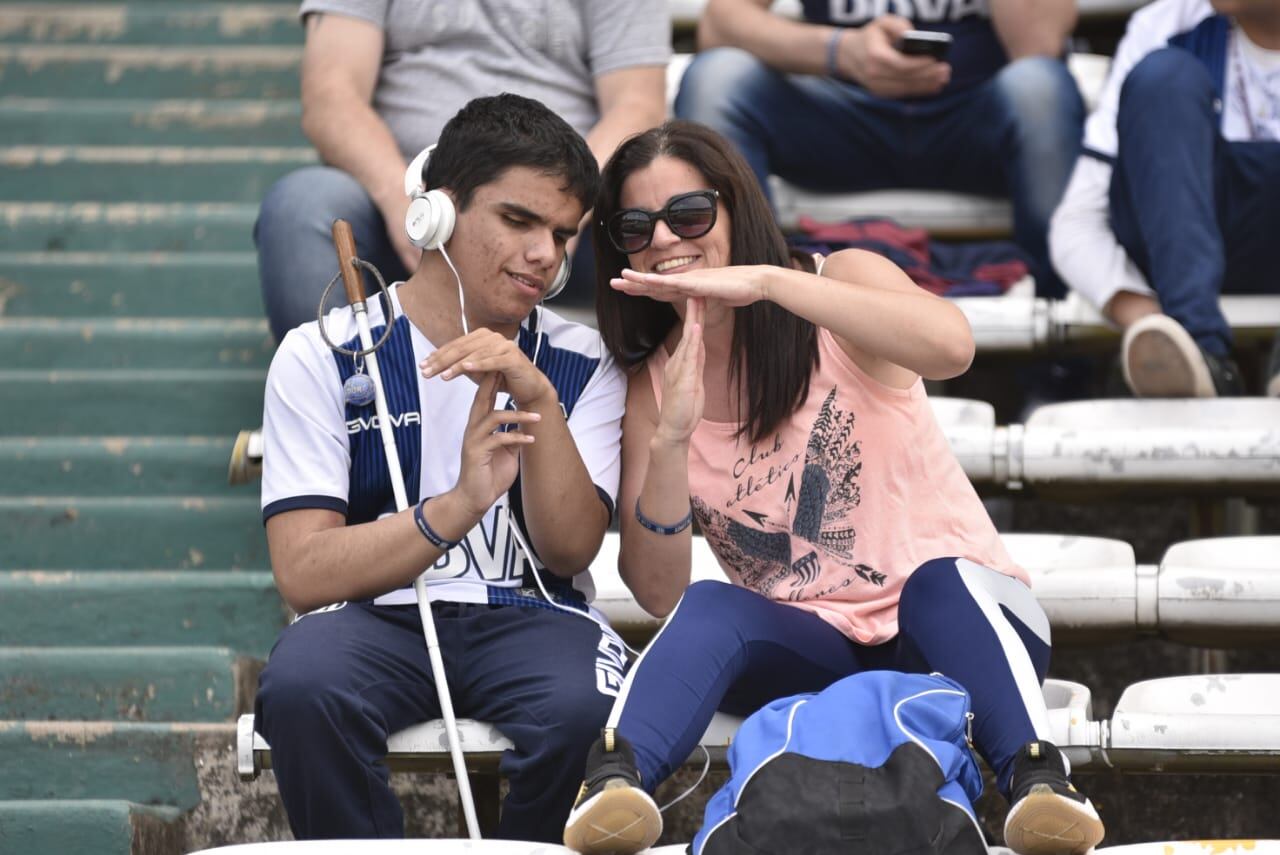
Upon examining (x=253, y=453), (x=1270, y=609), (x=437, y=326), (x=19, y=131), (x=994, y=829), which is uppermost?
(x=19, y=131)

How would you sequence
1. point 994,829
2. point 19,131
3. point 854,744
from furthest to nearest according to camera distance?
point 19,131 → point 994,829 → point 854,744

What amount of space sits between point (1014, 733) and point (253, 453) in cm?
101

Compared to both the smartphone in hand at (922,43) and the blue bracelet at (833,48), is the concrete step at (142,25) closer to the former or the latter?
the blue bracelet at (833,48)

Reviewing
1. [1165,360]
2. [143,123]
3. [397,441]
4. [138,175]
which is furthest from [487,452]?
[143,123]

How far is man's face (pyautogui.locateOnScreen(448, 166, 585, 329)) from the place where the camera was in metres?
2.10

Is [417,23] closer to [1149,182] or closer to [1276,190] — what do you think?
[1149,182]

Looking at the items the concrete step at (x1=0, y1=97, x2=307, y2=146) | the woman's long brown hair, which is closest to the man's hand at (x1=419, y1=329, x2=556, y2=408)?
the woman's long brown hair

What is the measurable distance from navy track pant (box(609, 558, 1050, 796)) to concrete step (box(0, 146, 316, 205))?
200 centimetres

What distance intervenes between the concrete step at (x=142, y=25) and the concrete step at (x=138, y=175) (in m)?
0.54

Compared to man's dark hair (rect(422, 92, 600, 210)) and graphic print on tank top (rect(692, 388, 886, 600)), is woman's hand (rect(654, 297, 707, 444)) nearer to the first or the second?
graphic print on tank top (rect(692, 388, 886, 600))

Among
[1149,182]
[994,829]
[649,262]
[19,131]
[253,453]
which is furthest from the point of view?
[19,131]

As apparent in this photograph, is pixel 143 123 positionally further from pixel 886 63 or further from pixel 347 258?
pixel 347 258

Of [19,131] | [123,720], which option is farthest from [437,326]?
[19,131]

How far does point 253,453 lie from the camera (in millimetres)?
2227
